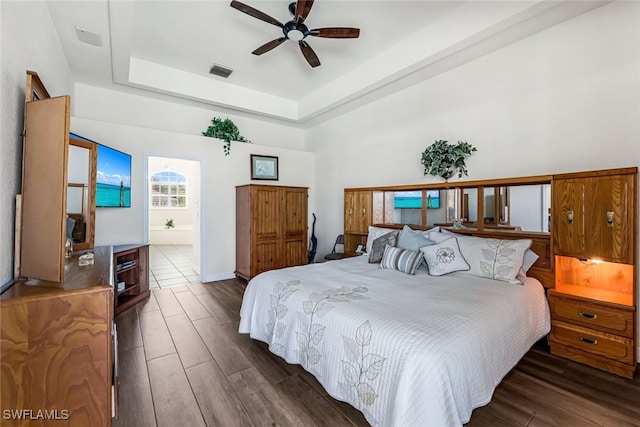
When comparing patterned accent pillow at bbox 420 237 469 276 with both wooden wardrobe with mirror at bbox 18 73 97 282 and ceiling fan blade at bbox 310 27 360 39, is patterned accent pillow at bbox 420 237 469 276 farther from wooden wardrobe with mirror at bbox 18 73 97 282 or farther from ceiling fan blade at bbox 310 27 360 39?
wooden wardrobe with mirror at bbox 18 73 97 282

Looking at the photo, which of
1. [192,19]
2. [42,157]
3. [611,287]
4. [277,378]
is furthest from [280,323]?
[192,19]

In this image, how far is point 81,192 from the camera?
2.54 m

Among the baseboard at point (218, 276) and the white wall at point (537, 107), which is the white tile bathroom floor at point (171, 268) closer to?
the baseboard at point (218, 276)

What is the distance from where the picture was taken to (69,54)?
3.05 metres

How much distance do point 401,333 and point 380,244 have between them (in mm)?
1790

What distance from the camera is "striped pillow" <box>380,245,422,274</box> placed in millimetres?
2712

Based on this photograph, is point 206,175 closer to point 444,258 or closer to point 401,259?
point 401,259

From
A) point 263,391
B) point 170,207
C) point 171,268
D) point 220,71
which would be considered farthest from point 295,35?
point 170,207

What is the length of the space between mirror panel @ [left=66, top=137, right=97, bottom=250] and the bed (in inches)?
62.9

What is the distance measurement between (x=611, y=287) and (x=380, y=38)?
3474 mm

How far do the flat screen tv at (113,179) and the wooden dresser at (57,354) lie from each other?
254 centimetres

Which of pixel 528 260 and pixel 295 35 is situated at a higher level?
pixel 295 35

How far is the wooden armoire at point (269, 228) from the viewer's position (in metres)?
4.50

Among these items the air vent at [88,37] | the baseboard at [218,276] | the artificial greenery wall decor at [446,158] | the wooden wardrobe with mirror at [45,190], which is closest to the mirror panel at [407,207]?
the artificial greenery wall decor at [446,158]
